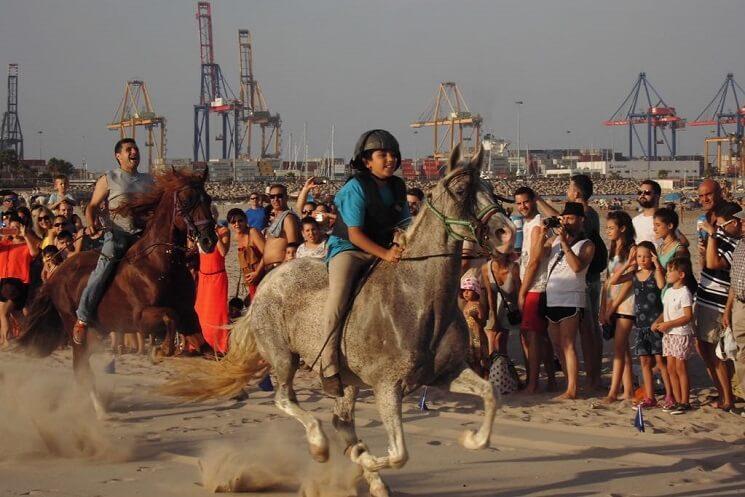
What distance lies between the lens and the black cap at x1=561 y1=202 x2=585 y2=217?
10.5 m

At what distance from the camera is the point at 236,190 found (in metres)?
95.4

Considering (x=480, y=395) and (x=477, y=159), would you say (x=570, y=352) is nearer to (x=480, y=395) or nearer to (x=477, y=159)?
(x=480, y=395)

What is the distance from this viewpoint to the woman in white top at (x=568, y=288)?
1027cm

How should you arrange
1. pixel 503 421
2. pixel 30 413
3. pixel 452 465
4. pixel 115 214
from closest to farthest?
pixel 452 465 → pixel 30 413 → pixel 503 421 → pixel 115 214

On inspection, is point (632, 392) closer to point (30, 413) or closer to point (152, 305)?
point (152, 305)

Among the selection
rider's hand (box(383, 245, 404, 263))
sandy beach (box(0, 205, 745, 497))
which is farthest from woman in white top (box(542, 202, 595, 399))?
rider's hand (box(383, 245, 404, 263))

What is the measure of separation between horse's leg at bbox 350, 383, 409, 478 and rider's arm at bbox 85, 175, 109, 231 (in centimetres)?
446

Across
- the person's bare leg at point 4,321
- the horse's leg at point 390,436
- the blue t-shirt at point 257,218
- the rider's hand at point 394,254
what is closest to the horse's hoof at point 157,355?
the horse's leg at point 390,436

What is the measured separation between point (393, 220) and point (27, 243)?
9661 mm

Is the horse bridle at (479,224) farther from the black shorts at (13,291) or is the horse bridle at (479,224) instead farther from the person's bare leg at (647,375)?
the black shorts at (13,291)

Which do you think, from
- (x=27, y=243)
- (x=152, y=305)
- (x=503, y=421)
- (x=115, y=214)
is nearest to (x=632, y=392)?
(x=503, y=421)

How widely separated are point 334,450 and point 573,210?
451 centimetres

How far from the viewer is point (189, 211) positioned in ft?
Result: 30.2

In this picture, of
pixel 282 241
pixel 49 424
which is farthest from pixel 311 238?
pixel 49 424
